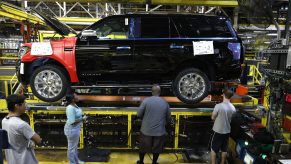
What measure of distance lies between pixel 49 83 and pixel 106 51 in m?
1.29

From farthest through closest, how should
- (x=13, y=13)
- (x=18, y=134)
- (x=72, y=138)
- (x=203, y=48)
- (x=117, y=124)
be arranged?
(x=13, y=13)
(x=117, y=124)
(x=203, y=48)
(x=72, y=138)
(x=18, y=134)

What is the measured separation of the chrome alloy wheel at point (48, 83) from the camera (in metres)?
5.04

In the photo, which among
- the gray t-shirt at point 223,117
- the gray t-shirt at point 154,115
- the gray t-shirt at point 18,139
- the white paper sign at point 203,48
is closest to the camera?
the gray t-shirt at point 18,139

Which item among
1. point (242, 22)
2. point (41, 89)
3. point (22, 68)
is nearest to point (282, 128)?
point (41, 89)

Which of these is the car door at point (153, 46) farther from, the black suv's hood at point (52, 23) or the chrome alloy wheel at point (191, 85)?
the black suv's hood at point (52, 23)

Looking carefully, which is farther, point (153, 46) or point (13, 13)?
point (13, 13)

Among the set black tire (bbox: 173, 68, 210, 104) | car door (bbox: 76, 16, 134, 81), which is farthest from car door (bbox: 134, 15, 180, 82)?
black tire (bbox: 173, 68, 210, 104)

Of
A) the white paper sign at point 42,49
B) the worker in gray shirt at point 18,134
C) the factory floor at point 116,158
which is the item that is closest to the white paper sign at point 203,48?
the factory floor at point 116,158

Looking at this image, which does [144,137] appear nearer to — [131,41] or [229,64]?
[131,41]

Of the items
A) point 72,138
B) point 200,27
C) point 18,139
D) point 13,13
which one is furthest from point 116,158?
point 13,13

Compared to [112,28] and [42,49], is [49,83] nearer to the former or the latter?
[42,49]

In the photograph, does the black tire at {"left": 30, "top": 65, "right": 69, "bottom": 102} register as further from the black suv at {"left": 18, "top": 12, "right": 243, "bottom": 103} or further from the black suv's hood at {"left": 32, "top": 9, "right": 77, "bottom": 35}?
the black suv's hood at {"left": 32, "top": 9, "right": 77, "bottom": 35}

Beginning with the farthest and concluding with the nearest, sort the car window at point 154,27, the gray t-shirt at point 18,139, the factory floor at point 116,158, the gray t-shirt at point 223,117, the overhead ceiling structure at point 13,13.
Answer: the overhead ceiling structure at point 13,13, the factory floor at point 116,158, the car window at point 154,27, the gray t-shirt at point 223,117, the gray t-shirt at point 18,139

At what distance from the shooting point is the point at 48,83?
5059mm
